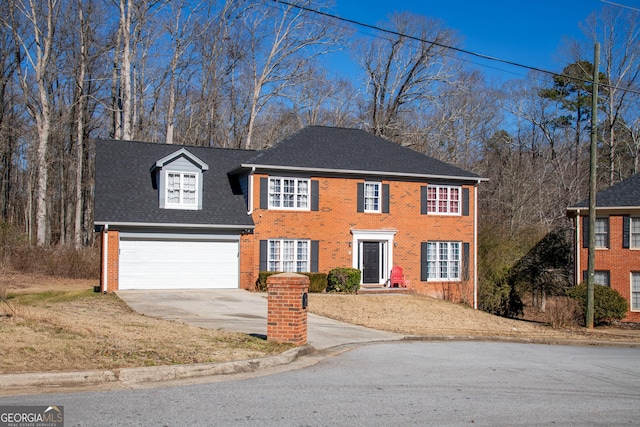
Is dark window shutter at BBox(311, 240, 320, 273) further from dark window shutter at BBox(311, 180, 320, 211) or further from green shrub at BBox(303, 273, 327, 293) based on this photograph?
dark window shutter at BBox(311, 180, 320, 211)

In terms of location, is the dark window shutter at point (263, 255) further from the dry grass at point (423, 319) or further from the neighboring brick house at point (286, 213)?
the dry grass at point (423, 319)

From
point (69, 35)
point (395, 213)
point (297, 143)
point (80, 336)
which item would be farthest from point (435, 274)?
point (69, 35)

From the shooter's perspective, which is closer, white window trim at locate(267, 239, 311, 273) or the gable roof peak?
the gable roof peak

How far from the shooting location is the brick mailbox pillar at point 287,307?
13.0m

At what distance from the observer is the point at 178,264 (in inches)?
1091

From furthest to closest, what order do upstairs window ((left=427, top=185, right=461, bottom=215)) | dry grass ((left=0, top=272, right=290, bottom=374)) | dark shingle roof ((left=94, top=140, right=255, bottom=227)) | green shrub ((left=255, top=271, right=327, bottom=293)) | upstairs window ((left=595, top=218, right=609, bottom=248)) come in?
upstairs window ((left=595, top=218, right=609, bottom=248))
upstairs window ((left=427, top=185, right=461, bottom=215))
green shrub ((left=255, top=271, right=327, bottom=293))
dark shingle roof ((left=94, top=140, right=255, bottom=227))
dry grass ((left=0, top=272, right=290, bottom=374))

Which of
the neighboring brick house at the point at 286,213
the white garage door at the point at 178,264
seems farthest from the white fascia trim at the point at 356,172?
the white garage door at the point at 178,264

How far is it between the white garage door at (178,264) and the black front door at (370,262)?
244 inches

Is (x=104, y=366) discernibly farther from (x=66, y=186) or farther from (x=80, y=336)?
(x=66, y=186)

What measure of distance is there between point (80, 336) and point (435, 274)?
2279cm

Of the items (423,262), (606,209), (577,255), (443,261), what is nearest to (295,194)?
(423,262)

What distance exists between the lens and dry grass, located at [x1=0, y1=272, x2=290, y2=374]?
1015cm

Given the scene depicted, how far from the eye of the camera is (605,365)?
13.3 meters

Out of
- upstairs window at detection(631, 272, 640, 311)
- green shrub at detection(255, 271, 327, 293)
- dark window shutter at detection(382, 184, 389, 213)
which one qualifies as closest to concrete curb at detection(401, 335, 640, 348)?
green shrub at detection(255, 271, 327, 293)
